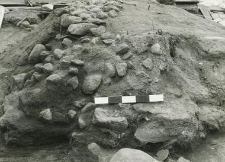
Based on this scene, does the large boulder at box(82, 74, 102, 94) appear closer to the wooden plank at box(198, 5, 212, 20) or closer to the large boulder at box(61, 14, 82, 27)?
the large boulder at box(61, 14, 82, 27)

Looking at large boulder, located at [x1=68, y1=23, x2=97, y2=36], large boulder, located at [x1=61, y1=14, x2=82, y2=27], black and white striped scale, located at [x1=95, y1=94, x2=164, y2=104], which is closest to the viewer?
black and white striped scale, located at [x1=95, y1=94, x2=164, y2=104]

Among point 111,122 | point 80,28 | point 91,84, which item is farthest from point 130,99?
point 80,28

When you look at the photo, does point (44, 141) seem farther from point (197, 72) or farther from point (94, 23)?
point (197, 72)

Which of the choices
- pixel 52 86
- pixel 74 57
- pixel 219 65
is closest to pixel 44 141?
pixel 52 86

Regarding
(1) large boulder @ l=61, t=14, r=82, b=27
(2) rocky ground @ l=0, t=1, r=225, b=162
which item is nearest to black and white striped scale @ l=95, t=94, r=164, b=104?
(2) rocky ground @ l=0, t=1, r=225, b=162

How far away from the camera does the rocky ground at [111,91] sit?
336cm

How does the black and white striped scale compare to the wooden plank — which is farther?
the wooden plank

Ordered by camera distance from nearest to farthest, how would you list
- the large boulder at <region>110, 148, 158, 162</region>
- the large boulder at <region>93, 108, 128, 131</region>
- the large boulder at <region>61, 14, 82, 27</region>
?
1. the large boulder at <region>110, 148, 158, 162</region>
2. the large boulder at <region>93, 108, 128, 131</region>
3. the large boulder at <region>61, 14, 82, 27</region>

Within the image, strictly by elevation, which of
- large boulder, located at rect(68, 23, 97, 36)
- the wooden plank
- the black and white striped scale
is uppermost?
large boulder, located at rect(68, 23, 97, 36)

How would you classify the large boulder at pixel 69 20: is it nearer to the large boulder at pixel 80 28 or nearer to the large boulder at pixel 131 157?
the large boulder at pixel 80 28

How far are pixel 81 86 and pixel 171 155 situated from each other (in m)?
1.19

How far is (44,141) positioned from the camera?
3623 mm

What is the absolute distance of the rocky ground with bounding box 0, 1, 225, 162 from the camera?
11.0 ft

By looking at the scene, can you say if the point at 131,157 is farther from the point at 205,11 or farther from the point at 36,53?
the point at 205,11
